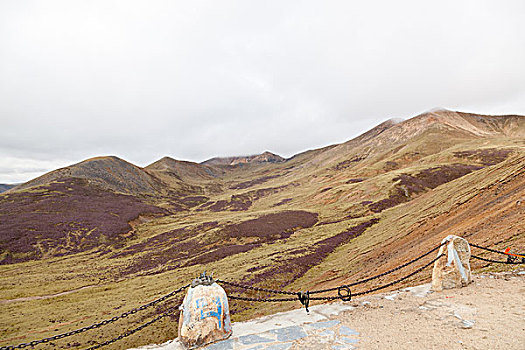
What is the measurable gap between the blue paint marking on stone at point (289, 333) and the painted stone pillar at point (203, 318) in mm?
1337

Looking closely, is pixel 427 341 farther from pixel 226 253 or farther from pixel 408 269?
pixel 226 253

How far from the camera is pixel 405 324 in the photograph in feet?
21.9

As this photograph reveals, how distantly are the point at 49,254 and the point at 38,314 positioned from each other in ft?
102

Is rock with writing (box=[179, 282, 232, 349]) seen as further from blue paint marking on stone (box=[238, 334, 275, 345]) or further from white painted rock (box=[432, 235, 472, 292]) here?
white painted rock (box=[432, 235, 472, 292])

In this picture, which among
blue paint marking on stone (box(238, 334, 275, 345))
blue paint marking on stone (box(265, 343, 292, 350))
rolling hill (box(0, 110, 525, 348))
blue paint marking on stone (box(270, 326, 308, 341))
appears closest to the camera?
blue paint marking on stone (box(265, 343, 292, 350))

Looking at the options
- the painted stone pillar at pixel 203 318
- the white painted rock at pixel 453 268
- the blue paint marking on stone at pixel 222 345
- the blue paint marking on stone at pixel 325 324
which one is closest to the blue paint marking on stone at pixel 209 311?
the painted stone pillar at pixel 203 318

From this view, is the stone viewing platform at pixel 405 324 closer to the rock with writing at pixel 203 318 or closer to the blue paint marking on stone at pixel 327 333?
the blue paint marking on stone at pixel 327 333

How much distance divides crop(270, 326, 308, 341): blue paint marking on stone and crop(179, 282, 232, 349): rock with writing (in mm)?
1337

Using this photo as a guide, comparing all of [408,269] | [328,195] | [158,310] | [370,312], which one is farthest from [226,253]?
[328,195]

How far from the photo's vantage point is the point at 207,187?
17012 centimetres

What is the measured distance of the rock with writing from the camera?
605cm

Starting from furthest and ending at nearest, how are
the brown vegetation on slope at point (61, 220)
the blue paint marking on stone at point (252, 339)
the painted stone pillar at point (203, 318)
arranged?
the brown vegetation on slope at point (61, 220) → the blue paint marking on stone at point (252, 339) → the painted stone pillar at point (203, 318)

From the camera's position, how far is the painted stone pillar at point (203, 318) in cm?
605

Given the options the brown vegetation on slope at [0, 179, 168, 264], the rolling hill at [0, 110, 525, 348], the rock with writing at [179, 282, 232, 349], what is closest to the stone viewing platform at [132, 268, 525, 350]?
the rock with writing at [179, 282, 232, 349]
